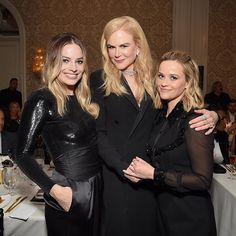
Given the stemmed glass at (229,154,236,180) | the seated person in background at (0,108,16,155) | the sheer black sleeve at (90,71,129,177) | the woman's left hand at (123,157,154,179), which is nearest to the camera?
the woman's left hand at (123,157,154,179)

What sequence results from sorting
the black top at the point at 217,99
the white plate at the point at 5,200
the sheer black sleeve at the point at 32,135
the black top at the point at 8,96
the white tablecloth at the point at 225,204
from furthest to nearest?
the black top at the point at 8,96 → the black top at the point at 217,99 → the white tablecloth at the point at 225,204 → the white plate at the point at 5,200 → the sheer black sleeve at the point at 32,135

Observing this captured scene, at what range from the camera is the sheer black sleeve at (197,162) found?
1728 mm

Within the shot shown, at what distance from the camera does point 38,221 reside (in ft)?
6.53

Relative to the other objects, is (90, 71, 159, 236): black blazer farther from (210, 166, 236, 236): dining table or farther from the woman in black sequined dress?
(210, 166, 236, 236): dining table

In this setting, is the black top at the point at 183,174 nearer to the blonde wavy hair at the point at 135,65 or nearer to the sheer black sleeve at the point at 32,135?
the blonde wavy hair at the point at 135,65

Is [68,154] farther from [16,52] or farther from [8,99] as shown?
[16,52]

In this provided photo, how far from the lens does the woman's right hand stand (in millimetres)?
1723

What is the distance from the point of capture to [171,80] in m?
1.87

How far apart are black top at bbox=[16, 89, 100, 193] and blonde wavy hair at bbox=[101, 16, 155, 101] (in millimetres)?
312

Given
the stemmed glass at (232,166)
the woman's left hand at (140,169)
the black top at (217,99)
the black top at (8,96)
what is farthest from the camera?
the black top at (8,96)

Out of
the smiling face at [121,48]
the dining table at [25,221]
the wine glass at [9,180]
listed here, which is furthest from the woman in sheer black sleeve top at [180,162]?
the wine glass at [9,180]

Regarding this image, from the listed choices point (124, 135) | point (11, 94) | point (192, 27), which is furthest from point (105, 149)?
point (192, 27)

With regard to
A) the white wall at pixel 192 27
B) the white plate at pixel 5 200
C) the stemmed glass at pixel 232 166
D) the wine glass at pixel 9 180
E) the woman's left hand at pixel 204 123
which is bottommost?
the white plate at pixel 5 200

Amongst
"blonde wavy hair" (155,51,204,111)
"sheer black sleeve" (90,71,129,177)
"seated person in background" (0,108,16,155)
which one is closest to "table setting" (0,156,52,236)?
"sheer black sleeve" (90,71,129,177)
